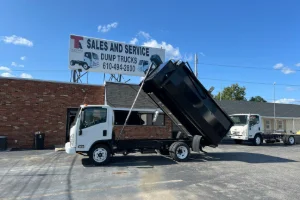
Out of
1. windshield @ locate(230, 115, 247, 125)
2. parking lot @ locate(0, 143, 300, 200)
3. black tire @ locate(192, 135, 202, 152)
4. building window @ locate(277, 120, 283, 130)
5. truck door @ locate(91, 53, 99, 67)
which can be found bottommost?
parking lot @ locate(0, 143, 300, 200)

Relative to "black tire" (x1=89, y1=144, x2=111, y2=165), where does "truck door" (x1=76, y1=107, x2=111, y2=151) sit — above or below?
above

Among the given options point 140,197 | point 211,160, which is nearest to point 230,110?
point 211,160

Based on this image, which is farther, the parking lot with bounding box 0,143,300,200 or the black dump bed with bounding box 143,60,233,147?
the black dump bed with bounding box 143,60,233,147

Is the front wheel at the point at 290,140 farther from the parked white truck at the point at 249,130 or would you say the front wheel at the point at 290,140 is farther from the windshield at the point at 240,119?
the windshield at the point at 240,119

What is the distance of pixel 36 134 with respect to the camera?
1725 centimetres

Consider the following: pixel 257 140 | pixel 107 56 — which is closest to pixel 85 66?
pixel 107 56

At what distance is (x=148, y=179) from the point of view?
853 centimetres

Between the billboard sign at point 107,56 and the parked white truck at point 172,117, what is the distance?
10.1 m

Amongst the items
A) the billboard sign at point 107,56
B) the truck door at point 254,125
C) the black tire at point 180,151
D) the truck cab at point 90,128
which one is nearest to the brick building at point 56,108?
the billboard sign at point 107,56

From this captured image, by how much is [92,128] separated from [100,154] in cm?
107

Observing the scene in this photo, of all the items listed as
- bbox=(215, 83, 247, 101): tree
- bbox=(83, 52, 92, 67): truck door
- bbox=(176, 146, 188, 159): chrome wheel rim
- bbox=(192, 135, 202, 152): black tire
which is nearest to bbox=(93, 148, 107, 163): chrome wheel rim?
bbox=(176, 146, 188, 159): chrome wheel rim

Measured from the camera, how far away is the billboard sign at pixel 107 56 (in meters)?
21.7

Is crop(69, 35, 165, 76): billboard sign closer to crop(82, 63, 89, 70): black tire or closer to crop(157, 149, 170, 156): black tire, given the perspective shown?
crop(82, 63, 89, 70): black tire

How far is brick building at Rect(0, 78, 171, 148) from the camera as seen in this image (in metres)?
17.4
